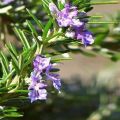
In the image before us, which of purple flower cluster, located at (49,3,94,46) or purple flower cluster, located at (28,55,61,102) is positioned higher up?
purple flower cluster, located at (49,3,94,46)

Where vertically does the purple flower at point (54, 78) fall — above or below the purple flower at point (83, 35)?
below

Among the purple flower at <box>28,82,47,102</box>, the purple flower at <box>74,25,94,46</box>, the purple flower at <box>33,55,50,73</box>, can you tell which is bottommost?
the purple flower at <box>28,82,47,102</box>

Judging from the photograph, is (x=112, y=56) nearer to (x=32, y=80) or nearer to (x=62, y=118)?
(x=32, y=80)

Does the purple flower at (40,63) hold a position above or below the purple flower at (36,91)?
above

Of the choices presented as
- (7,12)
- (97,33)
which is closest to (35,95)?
(7,12)

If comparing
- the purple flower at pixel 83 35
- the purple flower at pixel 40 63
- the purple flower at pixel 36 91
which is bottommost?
the purple flower at pixel 36 91

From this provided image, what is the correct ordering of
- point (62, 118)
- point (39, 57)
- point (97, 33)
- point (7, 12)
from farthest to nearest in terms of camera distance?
point (62, 118)
point (97, 33)
point (7, 12)
point (39, 57)
